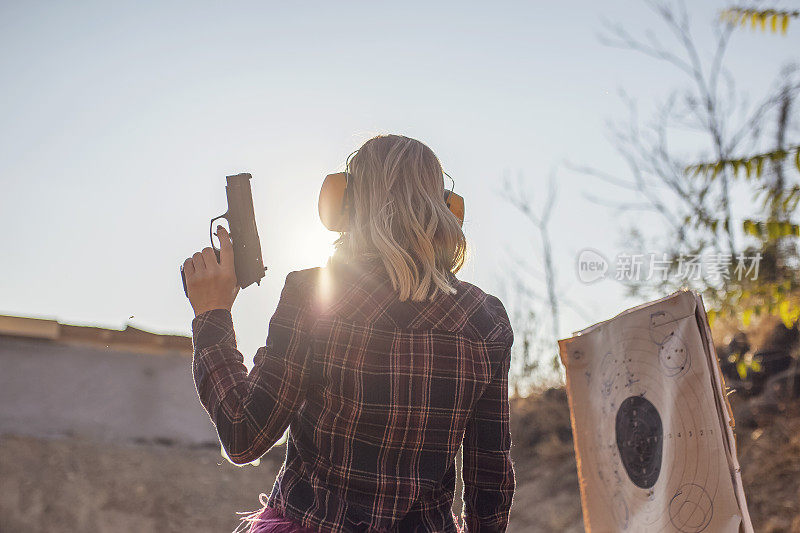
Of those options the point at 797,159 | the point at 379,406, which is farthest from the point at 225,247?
the point at 797,159

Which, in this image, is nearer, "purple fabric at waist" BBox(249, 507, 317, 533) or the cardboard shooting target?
"purple fabric at waist" BBox(249, 507, 317, 533)

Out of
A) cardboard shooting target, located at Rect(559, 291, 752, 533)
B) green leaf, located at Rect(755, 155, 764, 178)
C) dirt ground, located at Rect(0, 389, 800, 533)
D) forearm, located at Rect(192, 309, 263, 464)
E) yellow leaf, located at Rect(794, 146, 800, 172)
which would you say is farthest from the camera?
dirt ground, located at Rect(0, 389, 800, 533)

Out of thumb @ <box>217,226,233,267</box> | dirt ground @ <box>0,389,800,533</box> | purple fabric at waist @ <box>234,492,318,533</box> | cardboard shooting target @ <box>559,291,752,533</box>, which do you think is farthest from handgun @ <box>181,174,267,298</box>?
dirt ground @ <box>0,389,800,533</box>

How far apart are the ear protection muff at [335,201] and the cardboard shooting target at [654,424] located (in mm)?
1106

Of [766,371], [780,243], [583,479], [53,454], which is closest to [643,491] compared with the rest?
[583,479]

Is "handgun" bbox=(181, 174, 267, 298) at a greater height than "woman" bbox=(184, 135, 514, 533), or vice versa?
"handgun" bbox=(181, 174, 267, 298)

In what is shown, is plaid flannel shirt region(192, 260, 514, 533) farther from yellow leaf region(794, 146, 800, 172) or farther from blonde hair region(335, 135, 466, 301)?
yellow leaf region(794, 146, 800, 172)

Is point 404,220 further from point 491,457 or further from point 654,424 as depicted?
point 654,424

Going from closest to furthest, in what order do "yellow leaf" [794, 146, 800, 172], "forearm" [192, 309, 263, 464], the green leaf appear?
"forearm" [192, 309, 263, 464], "yellow leaf" [794, 146, 800, 172], the green leaf

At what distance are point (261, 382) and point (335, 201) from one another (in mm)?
431

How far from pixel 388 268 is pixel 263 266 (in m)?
0.37

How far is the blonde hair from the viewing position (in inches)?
58.3

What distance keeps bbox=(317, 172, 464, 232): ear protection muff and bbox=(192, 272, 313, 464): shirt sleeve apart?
189 millimetres

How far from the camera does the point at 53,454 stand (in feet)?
35.4
